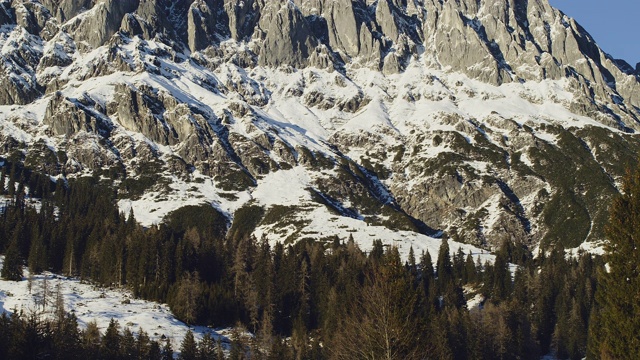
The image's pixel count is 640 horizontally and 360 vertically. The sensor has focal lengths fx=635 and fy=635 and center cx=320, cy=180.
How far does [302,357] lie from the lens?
107 meters

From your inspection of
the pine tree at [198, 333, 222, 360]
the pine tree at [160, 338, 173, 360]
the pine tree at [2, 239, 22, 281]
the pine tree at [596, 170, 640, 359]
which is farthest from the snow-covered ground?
the pine tree at [596, 170, 640, 359]

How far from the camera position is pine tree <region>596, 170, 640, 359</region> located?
29.2m

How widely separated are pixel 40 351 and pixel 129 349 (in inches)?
508

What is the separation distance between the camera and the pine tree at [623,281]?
2917 centimetres

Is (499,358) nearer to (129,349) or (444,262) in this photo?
(444,262)

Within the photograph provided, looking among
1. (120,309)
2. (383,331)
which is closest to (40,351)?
(120,309)

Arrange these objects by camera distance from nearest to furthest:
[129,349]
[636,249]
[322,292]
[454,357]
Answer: [636,249] → [129,349] → [454,357] → [322,292]

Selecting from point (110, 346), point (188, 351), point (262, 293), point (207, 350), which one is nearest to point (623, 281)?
point (110, 346)

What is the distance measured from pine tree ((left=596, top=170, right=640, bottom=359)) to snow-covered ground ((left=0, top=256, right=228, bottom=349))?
87.7 m

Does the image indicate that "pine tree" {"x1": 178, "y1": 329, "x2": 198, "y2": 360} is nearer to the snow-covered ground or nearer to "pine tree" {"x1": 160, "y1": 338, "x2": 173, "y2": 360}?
"pine tree" {"x1": 160, "y1": 338, "x2": 173, "y2": 360}

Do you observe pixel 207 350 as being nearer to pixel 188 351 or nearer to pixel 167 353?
pixel 188 351

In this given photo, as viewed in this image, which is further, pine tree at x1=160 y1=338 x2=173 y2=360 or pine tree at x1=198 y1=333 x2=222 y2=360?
pine tree at x1=198 y1=333 x2=222 y2=360

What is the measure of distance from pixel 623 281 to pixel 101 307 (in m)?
110

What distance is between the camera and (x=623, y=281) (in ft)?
98.5
